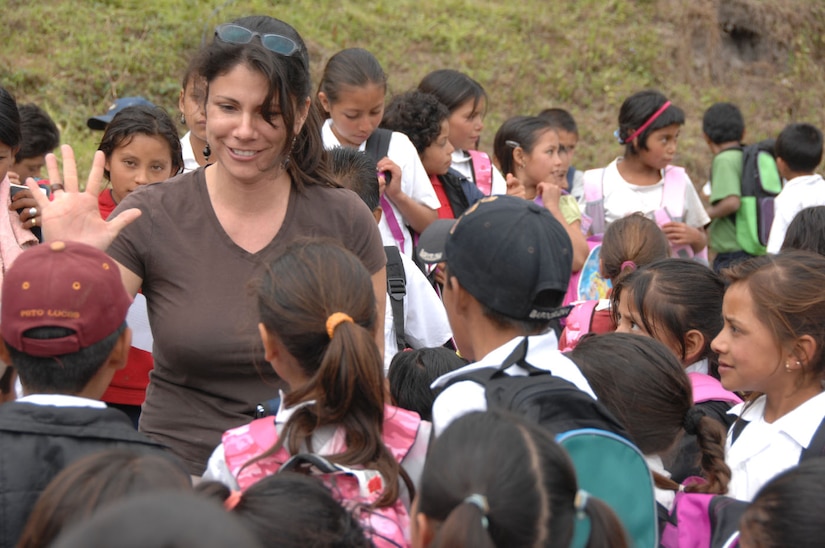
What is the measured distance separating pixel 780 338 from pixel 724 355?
0.17 metres

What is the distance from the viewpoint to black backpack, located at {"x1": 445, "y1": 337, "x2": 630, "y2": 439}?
1.91 m

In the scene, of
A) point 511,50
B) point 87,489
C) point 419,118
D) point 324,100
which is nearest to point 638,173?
point 419,118

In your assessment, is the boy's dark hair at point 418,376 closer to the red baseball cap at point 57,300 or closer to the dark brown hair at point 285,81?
the dark brown hair at point 285,81

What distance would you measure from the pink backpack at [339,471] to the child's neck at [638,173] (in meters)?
3.84

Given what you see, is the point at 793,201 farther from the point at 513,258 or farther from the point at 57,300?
the point at 57,300

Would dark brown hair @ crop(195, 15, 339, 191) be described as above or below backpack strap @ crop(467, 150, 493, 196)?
above

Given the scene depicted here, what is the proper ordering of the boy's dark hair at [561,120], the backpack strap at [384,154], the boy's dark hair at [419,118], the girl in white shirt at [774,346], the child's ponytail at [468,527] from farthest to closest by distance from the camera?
the boy's dark hair at [561,120] → the boy's dark hair at [419,118] → the backpack strap at [384,154] → the girl in white shirt at [774,346] → the child's ponytail at [468,527]

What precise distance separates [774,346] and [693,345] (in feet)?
1.52

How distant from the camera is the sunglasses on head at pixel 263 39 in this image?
8.27 feet

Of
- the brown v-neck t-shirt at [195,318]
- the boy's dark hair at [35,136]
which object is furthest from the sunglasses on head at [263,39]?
the boy's dark hair at [35,136]

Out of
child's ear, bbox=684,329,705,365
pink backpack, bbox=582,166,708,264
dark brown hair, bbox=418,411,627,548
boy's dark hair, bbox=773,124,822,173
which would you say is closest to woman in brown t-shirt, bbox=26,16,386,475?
dark brown hair, bbox=418,411,627,548

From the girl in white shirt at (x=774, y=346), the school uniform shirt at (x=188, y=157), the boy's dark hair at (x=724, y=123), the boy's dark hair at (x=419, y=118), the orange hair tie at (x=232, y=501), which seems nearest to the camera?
the orange hair tie at (x=232, y=501)

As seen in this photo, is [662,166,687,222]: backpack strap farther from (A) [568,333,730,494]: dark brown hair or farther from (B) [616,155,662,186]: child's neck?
(A) [568,333,730,494]: dark brown hair

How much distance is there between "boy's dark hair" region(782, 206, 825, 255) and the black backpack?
2344mm
